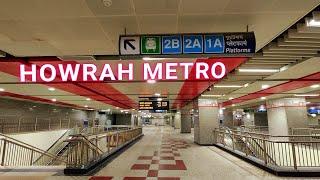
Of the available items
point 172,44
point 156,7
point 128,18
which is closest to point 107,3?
point 128,18

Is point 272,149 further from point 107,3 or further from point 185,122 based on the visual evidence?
point 185,122

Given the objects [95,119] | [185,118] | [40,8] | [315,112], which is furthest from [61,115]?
[315,112]

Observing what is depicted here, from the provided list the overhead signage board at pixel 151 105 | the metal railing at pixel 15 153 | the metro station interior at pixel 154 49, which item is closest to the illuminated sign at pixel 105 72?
the metro station interior at pixel 154 49

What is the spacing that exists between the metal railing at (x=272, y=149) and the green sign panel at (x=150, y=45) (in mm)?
4422

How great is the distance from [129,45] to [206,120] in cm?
1109

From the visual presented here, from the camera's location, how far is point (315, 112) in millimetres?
29031

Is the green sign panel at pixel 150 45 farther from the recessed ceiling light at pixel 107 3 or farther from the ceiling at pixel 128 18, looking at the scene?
the recessed ceiling light at pixel 107 3

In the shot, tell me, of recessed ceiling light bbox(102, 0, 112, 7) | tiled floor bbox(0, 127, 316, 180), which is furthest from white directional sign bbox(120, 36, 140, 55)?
tiled floor bbox(0, 127, 316, 180)

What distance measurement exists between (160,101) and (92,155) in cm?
729

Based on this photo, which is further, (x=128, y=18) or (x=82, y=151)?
A: (x=82, y=151)

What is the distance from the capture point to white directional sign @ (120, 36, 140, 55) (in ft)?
12.9

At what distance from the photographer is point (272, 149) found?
25.2 ft

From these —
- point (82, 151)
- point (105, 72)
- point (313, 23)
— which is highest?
point (313, 23)

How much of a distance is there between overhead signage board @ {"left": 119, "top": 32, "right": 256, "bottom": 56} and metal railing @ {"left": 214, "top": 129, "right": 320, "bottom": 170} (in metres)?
3.67
